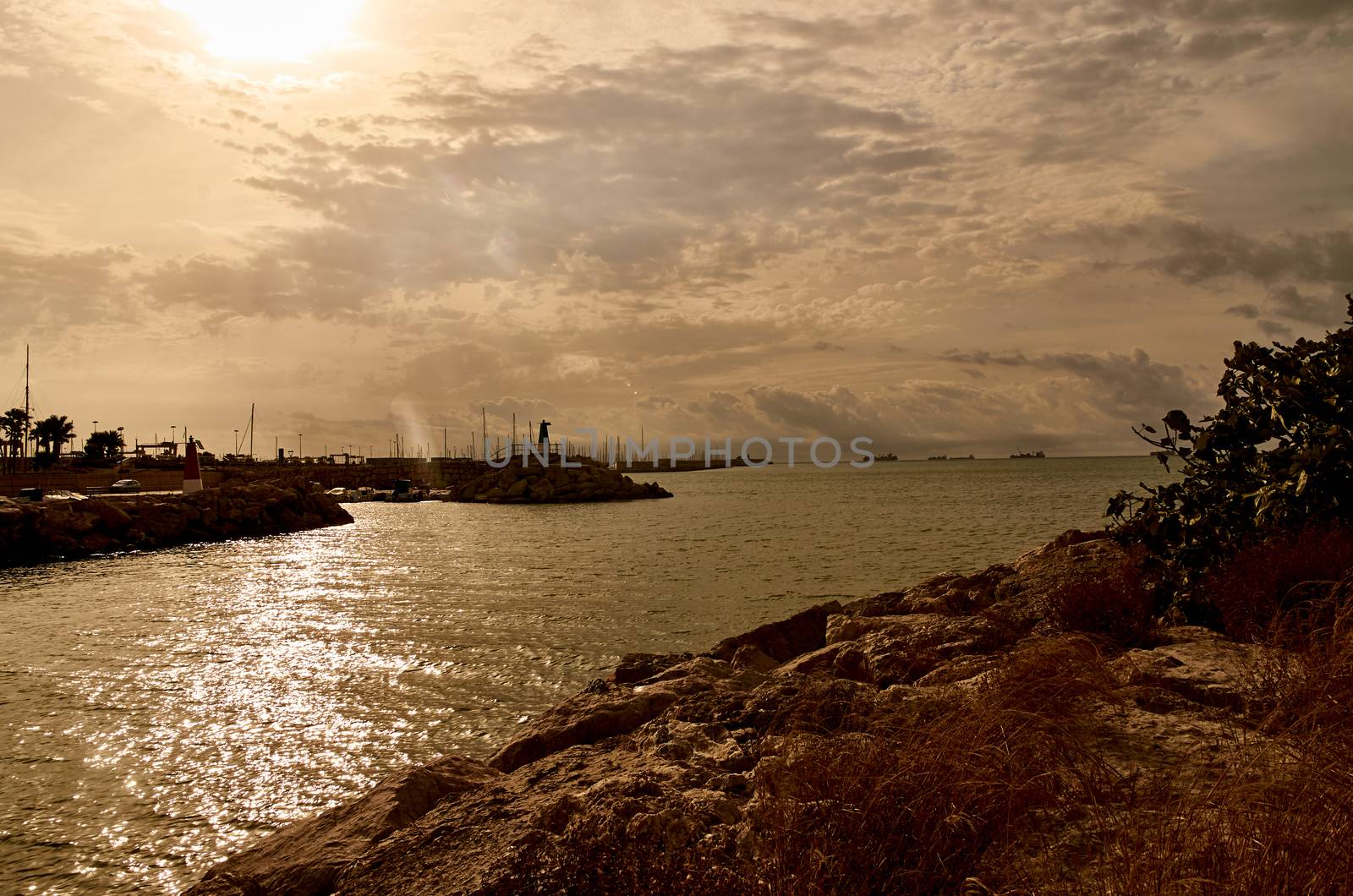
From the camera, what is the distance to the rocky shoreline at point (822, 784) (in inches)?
157

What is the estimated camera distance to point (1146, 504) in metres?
11.5

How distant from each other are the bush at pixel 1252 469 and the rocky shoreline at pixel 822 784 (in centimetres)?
224

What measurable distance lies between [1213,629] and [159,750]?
1309cm

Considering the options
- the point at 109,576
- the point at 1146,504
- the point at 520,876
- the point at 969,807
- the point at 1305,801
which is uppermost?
the point at 1146,504

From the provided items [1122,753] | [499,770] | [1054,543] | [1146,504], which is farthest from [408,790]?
[1054,543]

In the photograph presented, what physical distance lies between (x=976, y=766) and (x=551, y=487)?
9169 cm

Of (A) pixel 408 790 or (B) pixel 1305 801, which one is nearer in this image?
(B) pixel 1305 801

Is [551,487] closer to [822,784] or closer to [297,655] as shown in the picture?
[297,655]

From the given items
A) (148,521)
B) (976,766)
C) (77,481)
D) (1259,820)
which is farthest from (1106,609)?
(77,481)

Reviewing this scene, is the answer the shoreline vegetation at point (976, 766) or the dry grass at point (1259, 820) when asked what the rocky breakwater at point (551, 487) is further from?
the dry grass at point (1259, 820)

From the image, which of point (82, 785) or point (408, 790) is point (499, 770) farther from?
point (82, 785)

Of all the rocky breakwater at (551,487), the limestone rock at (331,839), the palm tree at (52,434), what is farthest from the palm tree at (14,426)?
the limestone rock at (331,839)

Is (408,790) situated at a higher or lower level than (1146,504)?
lower

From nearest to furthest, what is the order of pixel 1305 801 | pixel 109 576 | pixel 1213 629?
pixel 1305 801
pixel 1213 629
pixel 109 576
